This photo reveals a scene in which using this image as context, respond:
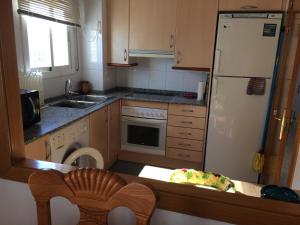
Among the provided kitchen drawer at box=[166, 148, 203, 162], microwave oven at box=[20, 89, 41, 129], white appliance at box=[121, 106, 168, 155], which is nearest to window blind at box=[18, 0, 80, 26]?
microwave oven at box=[20, 89, 41, 129]

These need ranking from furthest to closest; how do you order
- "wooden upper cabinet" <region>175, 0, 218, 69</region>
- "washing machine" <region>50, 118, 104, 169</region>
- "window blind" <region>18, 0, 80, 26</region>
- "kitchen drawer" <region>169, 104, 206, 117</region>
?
"kitchen drawer" <region>169, 104, 206, 117</region>, "wooden upper cabinet" <region>175, 0, 218, 69</region>, "window blind" <region>18, 0, 80, 26</region>, "washing machine" <region>50, 118, 104, 169</region>

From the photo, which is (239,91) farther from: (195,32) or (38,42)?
(38,42)

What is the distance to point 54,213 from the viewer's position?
835 mm

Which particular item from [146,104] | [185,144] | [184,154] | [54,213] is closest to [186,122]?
[185,144]

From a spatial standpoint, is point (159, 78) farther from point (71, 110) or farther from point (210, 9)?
point (71, 110)

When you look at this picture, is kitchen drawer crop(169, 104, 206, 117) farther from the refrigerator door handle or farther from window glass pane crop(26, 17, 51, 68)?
window glass pane crop(26, 17, 51, 68)

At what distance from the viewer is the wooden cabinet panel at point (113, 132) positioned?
285cm

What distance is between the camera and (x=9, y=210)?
0.94m

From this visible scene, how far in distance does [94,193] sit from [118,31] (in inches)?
108

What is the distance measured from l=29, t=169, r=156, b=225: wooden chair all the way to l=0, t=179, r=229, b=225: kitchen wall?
0.42 feet

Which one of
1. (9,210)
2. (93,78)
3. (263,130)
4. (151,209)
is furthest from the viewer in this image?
(93,78)

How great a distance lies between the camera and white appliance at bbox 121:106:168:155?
116 inches

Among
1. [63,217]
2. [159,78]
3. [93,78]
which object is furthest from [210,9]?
[63,217]

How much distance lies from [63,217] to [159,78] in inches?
108
